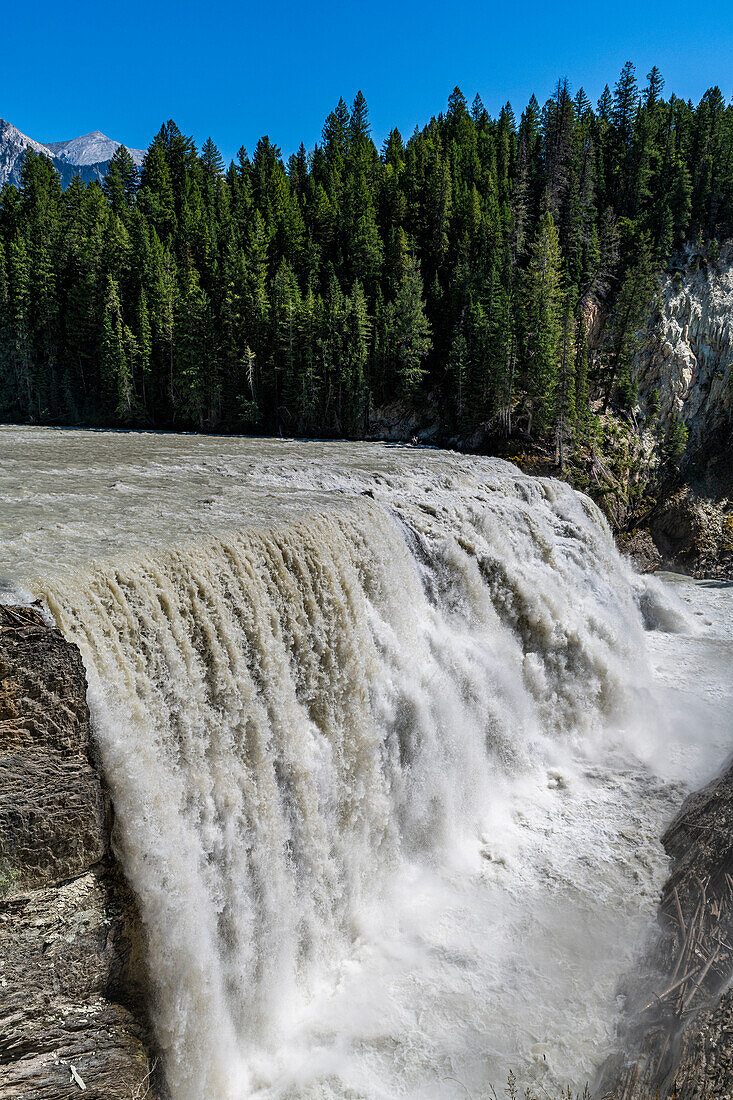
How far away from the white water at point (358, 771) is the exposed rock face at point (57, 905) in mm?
309

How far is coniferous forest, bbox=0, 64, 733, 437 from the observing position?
30703 millimetres

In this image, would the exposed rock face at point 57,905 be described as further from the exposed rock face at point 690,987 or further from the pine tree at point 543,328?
the pine tree at point 543,328

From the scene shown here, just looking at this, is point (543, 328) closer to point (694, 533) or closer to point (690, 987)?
point (694, 533)

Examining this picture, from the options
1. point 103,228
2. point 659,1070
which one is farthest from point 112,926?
point 103,228

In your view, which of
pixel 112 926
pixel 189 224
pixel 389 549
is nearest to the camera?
pixel 112 926

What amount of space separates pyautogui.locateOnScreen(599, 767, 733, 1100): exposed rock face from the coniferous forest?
22.2 metres

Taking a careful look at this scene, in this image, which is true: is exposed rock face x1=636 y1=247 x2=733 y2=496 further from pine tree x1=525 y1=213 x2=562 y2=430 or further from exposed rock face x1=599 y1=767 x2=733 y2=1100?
exposed rock face x1=599 y1=767 x2=733 y2=1100

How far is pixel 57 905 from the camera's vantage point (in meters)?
4.93

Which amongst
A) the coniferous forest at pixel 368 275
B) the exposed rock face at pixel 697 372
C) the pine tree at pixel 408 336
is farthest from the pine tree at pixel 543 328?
the exposed rock face at pixel 697 372

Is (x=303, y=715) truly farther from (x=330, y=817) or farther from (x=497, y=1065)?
(x=497, y=1065)

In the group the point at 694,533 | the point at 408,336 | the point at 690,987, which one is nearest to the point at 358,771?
the point at 690,987

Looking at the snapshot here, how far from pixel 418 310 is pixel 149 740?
31.2 meters

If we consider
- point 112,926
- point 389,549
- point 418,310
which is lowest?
point 112,926

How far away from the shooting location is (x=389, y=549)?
11.0 metres
